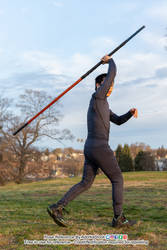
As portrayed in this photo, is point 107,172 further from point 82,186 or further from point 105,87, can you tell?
point 105,87

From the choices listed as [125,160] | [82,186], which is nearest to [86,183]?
[82,186]

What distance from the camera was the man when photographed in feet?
13.5

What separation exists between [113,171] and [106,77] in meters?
1.26

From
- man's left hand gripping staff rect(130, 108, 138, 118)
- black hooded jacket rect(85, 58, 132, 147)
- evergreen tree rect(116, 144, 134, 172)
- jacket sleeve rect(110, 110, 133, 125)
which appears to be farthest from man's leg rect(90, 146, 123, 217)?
evergreen tree rect(116, 144, 134, 172)

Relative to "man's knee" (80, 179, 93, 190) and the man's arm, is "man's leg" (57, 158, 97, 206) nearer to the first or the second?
"man's knee" (80, 179, 93, 190)

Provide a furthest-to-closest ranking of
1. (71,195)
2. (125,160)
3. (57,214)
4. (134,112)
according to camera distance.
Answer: (125,160) < (134,112) < (71,195) < (57,214)

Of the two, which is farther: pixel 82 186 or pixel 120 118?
pixel 120 118

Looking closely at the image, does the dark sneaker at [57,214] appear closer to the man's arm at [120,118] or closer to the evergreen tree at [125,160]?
the man's arm at [120,118]

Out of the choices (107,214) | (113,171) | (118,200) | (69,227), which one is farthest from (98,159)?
(107,214)

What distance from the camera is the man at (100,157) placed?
13.5ft

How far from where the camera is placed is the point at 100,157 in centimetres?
411

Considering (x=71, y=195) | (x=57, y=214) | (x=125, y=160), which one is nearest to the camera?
(x=57, y=214)

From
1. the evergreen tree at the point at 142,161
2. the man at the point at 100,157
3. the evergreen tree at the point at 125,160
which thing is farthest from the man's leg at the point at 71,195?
the evergreen tree at the point at 142,161

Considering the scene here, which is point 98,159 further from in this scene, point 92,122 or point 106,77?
point 106,77
